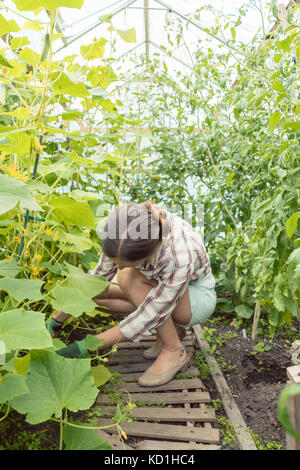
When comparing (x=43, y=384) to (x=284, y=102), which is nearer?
(x=43, y=384)

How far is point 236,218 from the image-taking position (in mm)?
2260

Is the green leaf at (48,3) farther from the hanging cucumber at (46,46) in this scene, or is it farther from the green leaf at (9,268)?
the green leaf at (9,268)

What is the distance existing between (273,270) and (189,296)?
1.32ft

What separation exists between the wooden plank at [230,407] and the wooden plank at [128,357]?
0.17m

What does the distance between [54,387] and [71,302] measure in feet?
0.79

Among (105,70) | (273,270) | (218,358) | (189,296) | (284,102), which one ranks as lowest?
(218,358)

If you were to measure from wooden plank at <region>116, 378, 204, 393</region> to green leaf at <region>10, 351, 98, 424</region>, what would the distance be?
24.8 inches

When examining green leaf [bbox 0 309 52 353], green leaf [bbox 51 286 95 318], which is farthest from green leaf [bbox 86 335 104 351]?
green leaf [bbox 0 309 52 353]

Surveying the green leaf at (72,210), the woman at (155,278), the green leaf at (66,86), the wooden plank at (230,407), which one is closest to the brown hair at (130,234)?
the woman at (155,278)

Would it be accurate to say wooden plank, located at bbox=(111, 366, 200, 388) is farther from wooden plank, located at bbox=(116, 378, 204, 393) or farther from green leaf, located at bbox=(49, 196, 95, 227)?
green leaf, located at bbox=(49, 196, 95, 227)

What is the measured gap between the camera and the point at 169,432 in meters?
1.26

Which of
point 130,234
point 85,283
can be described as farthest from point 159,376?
point 130,234

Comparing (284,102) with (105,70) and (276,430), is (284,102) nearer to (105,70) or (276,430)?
(105,70)

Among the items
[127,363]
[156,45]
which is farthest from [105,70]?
[156,45]
